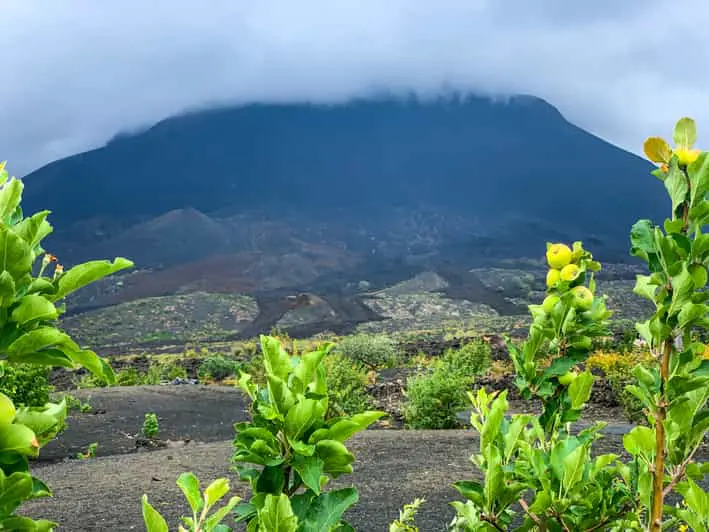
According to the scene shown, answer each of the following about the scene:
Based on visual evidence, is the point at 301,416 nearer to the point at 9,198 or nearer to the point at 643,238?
the point at 9,198

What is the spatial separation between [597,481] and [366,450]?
5684 mm

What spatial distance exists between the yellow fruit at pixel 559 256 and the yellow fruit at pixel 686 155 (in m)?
0.32

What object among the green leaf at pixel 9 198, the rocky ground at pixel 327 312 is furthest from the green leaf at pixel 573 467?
the rocky ground at pixel 327 312

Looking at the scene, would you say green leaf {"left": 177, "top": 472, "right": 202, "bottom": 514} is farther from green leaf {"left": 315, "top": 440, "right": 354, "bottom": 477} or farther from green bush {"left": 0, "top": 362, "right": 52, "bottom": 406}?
green bush {"left": 0, "top": 362, "right": 52, "bottom": 406}

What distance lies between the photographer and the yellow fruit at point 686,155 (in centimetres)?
128

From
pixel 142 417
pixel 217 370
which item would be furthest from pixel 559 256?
pixel 217 370

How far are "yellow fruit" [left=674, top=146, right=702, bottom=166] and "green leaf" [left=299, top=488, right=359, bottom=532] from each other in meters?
0.87

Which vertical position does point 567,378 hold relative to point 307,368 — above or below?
below

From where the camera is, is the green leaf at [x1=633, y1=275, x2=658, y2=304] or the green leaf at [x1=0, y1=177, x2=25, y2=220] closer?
the green leaf at [x1=0, y1=177, x2=25, y2=220]

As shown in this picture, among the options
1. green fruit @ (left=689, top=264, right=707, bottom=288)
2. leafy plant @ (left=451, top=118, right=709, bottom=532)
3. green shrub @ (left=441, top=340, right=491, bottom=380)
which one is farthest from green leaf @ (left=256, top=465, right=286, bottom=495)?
green shrub @ (left=441, top=340, right=491, bottom=380)

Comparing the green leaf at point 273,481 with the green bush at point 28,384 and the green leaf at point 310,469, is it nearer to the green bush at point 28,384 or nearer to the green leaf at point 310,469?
the green leaf at point 310,469

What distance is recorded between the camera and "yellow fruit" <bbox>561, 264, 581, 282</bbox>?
1.51 meters

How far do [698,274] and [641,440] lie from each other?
1.13 ft

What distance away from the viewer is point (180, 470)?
21.3 feet
